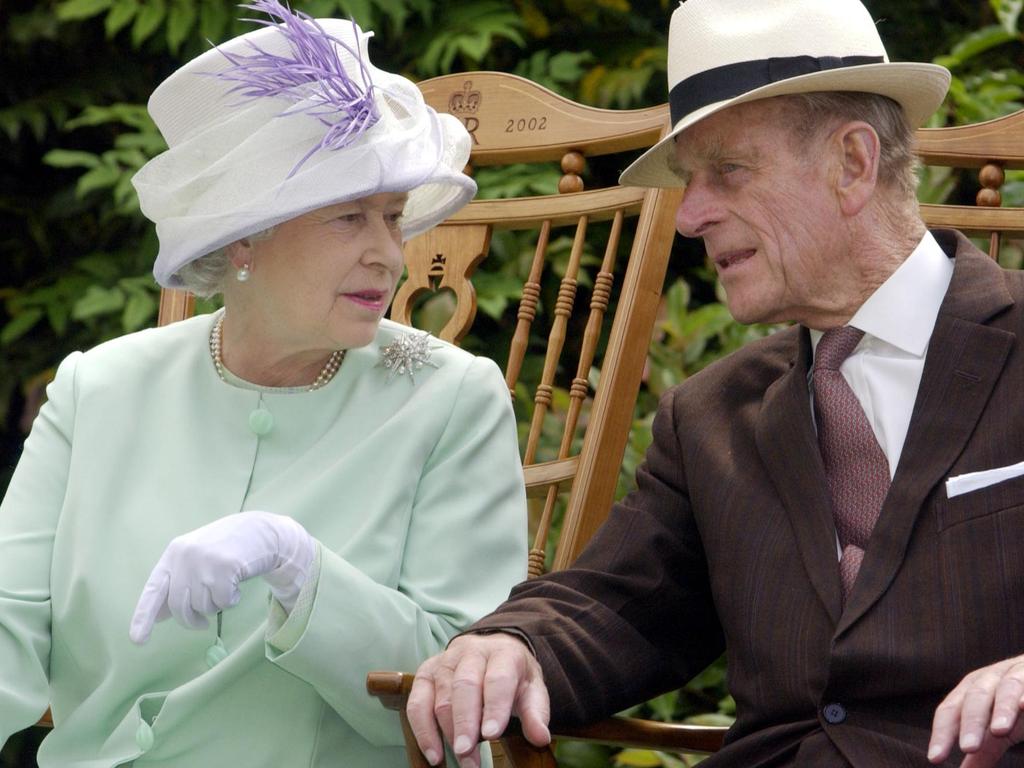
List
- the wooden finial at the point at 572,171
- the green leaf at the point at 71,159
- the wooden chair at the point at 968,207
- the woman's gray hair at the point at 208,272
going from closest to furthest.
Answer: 1. the woman's gray hair at the point at 208,272
2. the wooden chair at the point at 968,207
3. the wooden finial at the point at 572,171
4. the green leaf at the point at 71,159

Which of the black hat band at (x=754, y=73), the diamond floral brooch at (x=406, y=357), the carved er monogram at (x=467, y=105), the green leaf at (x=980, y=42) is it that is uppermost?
the black hat band at (x=754, y=73)

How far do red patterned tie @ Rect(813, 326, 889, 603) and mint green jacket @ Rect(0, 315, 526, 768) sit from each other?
462 mm

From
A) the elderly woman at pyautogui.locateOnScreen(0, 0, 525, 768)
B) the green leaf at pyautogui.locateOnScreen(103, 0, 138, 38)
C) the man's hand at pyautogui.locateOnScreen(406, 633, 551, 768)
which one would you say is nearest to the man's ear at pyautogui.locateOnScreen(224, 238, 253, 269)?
the elderly woman at pyautogui.locateOnScreen(0, 0, 525, 768)

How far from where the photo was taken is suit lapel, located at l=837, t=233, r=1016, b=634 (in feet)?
6.65

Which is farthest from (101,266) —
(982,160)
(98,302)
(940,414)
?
(940,414)

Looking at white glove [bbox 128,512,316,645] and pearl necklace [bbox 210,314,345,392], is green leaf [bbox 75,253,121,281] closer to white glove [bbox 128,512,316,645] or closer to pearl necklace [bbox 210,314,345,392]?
pearl necklace [bbox 210,314,345,392]

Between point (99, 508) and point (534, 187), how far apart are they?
4.92 ft

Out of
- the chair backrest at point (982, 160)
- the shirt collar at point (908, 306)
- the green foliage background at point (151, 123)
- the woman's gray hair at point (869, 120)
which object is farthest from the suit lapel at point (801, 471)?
the green foliage background at point (151, 123)

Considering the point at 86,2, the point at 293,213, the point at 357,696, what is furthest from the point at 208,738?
the point at 86,2

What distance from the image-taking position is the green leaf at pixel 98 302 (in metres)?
4.11

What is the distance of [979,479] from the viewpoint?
2012 millimetres

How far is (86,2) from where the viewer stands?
417cm

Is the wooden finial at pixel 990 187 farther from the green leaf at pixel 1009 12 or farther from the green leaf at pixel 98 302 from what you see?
the green leaf at pixel 98 302

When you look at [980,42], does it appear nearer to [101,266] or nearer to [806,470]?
[806,470]
